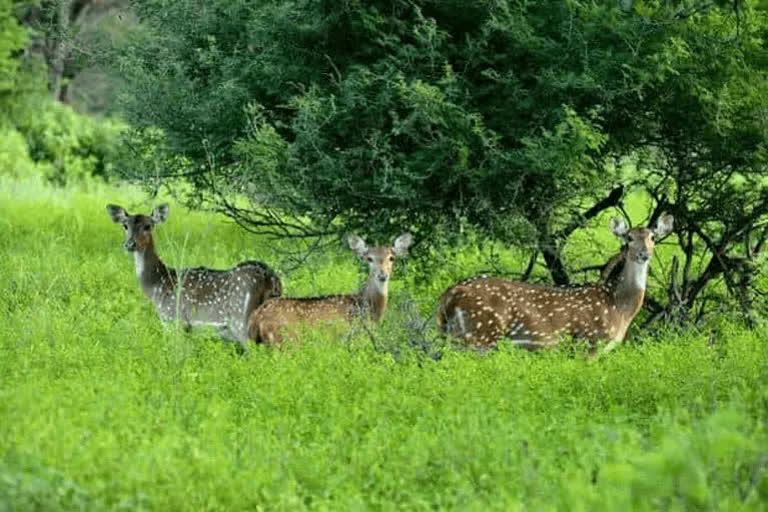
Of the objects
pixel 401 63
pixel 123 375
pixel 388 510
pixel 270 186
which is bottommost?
pixel 388 510

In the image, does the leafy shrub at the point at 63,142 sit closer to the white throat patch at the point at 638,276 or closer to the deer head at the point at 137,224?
the deer head at the point at 137,224

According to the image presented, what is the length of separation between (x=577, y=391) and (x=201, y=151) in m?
5.98

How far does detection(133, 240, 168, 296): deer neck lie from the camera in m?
14.3

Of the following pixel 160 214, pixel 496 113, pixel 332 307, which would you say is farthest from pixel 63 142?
pixel 332 307

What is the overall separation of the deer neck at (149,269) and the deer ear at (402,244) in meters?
2.65

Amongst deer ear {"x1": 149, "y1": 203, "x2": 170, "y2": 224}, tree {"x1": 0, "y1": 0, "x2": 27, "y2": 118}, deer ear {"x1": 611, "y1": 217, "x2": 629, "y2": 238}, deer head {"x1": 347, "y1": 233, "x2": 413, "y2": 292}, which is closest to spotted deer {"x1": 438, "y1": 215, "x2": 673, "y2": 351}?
deer ear {"x1": 611, "y1": 217, "x2": 629, "y2": 238}

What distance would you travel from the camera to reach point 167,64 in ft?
51.1

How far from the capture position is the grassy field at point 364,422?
7.28m

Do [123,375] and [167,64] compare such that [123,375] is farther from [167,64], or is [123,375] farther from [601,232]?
[601,232]

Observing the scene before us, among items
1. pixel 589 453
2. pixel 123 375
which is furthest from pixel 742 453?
pixel 123 375

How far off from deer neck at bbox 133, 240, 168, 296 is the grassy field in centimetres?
34

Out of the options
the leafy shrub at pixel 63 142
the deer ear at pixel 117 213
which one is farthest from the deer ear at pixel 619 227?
the leafy shrub at pixel 63 142

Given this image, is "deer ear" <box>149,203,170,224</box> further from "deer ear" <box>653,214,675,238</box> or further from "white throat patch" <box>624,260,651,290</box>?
"deer ear" <box>653,214,675,238</box>

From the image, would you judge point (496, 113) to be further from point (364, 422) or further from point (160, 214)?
point (364, 422)
